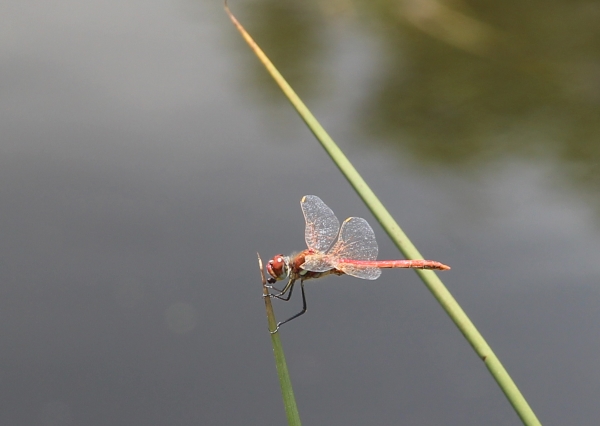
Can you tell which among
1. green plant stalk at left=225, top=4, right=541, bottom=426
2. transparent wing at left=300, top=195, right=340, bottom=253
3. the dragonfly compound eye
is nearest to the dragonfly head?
the dragonfly compound eye

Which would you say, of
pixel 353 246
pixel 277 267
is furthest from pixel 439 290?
pixel 353 246

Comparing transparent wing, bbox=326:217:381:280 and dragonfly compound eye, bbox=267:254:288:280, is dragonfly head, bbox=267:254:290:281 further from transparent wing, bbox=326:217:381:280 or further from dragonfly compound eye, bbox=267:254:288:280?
transparent wing, bbox=326:217:381:280

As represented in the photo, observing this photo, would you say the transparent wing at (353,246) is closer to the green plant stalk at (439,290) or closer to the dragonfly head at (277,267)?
the dragonfly head at (277,267)

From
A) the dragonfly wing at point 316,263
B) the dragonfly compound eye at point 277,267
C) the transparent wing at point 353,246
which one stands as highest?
the transparent wing at point 353,246

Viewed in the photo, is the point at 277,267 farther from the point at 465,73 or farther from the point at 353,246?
the point at 465,73

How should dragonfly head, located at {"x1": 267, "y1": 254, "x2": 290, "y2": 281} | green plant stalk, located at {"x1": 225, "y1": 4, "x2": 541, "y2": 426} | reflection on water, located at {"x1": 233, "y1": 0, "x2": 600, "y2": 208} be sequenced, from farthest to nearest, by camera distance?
1. reflection on water, located at {"x1": 233, "y1": 0, "x2": 600, "y2": 208}
2. dragonfly head, located at {"x1": 267, "y1": 254, "x2": 290, "y2": 281}
3. green plant stalk, located at {"x1": 225, "y1": 4, "x2": 541, "y2": 426}

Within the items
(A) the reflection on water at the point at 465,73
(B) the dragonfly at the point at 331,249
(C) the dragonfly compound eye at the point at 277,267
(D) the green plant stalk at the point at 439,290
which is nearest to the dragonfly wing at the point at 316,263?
(B) the dragonfly at the point at 331,249
